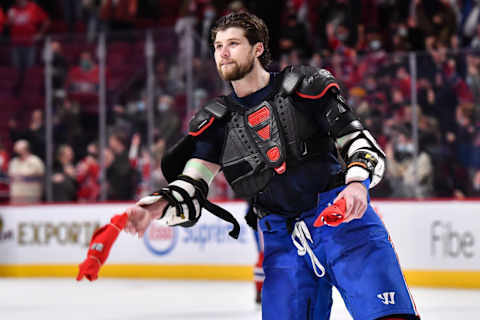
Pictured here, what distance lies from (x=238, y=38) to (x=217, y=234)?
6.76 m

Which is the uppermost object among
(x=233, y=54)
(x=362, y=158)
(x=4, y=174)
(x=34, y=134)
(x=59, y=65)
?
(x=233, y=54)

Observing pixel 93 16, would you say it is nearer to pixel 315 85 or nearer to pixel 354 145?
pixel 315 85

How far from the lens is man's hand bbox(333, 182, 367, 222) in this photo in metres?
2.48

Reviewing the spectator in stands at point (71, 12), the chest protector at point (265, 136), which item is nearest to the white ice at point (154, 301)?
the chest protector at point (265, 136)

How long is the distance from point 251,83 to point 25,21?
1005cm

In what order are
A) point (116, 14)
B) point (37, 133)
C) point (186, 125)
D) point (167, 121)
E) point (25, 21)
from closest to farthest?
1. point (186, 125)
2. point (167, 121)
3. point (37, 133)
4. point (25, 21)
5. point (116, 14)

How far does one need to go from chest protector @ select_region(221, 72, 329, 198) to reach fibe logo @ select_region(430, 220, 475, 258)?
5602 millimetres

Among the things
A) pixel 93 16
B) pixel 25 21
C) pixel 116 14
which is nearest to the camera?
pixel 25 21

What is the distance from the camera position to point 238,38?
2936mm

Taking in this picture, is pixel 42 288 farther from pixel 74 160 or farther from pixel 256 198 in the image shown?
pixel 256 198

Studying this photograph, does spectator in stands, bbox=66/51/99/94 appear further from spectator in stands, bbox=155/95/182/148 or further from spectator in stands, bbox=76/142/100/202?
spectator in stands, bbox=155/95/182/148

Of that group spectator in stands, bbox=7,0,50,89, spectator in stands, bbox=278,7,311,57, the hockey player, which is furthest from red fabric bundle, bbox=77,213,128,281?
spectator in stands, bbox=7,0,50,89

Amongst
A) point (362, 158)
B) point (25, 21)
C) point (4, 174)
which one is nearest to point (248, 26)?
point (362, 158)

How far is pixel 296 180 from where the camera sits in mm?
2936
